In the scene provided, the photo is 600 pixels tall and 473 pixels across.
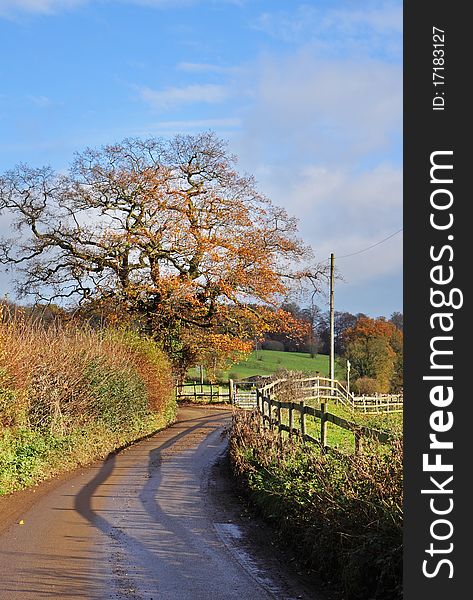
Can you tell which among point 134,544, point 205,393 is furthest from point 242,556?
point 205,393

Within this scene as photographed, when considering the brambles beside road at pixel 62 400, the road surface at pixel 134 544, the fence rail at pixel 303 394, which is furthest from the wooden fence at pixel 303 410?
the brambles beside road at pixel 62 400

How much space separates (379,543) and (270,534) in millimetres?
3607

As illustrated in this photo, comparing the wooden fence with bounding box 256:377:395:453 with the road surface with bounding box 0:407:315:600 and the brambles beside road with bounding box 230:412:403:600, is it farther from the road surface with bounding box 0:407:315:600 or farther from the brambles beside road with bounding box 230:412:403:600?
the road surface with bounding box 0:407:315:600

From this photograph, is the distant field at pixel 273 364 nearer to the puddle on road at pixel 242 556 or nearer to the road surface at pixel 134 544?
the road surface at pixel 134 544

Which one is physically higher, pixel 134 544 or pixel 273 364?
pixel 273 364

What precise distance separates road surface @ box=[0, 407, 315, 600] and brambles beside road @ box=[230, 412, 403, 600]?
1.56ft

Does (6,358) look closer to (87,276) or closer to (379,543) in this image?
(379,543)

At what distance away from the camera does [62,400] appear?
2039 cm

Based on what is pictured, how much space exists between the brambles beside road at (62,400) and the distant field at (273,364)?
3747 cm

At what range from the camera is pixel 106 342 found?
2816 cm

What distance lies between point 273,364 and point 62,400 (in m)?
52.8

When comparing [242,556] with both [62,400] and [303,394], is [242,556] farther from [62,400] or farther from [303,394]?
[303,394]

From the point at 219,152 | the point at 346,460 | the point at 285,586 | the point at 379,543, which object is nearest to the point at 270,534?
the point at 346,460

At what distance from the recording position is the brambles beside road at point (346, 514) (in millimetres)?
7570
